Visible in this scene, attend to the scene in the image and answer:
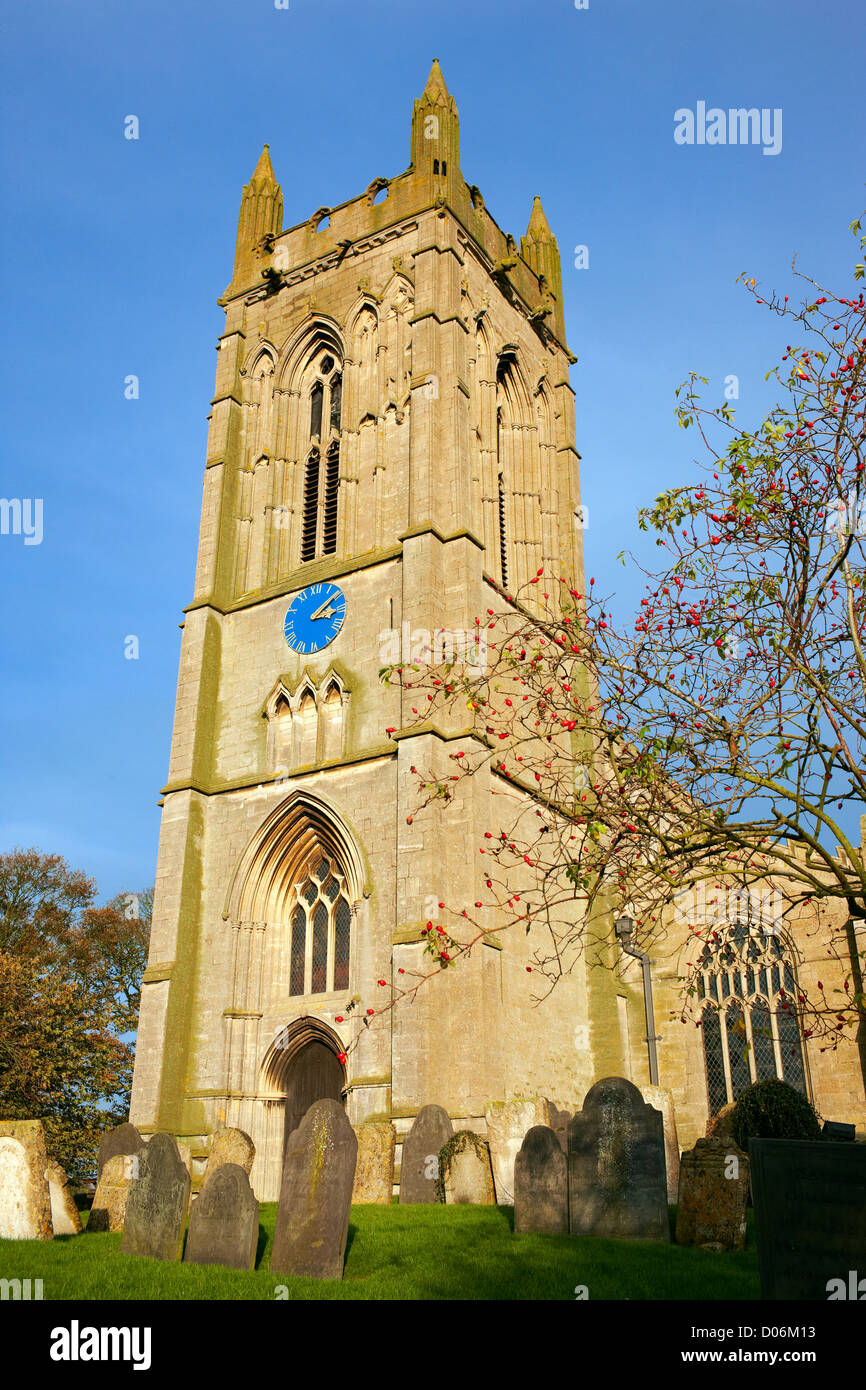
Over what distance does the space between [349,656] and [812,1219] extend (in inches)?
627

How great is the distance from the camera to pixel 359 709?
2088 cm

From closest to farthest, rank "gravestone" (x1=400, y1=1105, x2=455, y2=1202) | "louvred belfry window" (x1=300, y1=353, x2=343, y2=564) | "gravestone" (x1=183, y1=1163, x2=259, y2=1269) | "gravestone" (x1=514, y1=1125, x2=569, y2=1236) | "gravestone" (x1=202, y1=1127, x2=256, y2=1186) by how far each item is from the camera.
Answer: "gravestone" (x1=183, y1=1163, x2=259, y2=1269), "gravestone" (x1=514, y1=1125, x2=569, y2=1236), "gravestone" (x1=202, y1=1127, x2=256, y2=1186), "gravestone" (x1=400, y1=1105, x2=455, y2=1202), "louvred belfry window" (x1=300, y1=353, x2=343, y2=564)

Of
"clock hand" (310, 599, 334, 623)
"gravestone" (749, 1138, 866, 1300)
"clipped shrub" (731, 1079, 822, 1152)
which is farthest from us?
"clock hand" (310, 599, 334, 623)

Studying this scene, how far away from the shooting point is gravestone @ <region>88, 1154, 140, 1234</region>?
39.9ft

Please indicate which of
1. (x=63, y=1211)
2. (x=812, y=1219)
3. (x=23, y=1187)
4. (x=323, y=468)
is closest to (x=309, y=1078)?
(x=63, y=1211)

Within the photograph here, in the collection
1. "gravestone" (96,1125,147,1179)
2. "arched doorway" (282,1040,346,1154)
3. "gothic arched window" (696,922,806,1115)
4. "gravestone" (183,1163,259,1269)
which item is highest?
"gothic arched window" (696,922,806,1115)

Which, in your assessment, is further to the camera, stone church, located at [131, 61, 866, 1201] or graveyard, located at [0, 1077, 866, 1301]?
stone church, located at [131, 61, 866, 1201]

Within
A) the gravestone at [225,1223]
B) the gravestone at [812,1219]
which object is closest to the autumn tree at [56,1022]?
the gravestone at [225,1223]

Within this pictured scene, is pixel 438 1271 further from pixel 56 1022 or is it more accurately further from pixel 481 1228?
pixel 56 1022

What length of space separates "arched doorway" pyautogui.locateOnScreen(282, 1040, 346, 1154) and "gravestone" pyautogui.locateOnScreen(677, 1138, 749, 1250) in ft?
35.7

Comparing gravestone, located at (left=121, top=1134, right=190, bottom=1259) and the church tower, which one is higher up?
the church tower

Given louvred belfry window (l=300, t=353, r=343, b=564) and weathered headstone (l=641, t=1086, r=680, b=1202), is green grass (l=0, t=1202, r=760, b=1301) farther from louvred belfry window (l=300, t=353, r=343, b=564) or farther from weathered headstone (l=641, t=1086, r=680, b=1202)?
louvred belfry window (l=300, t=353, r=343, b=564)

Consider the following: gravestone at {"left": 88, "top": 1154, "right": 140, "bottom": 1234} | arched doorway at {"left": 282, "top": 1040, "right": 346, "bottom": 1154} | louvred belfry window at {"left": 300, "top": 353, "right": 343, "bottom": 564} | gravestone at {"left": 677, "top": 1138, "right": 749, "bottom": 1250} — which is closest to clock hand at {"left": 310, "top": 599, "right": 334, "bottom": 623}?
louvred belfry window at {"left": 300, "top": 353, "right": 343, "bottom": 564}
